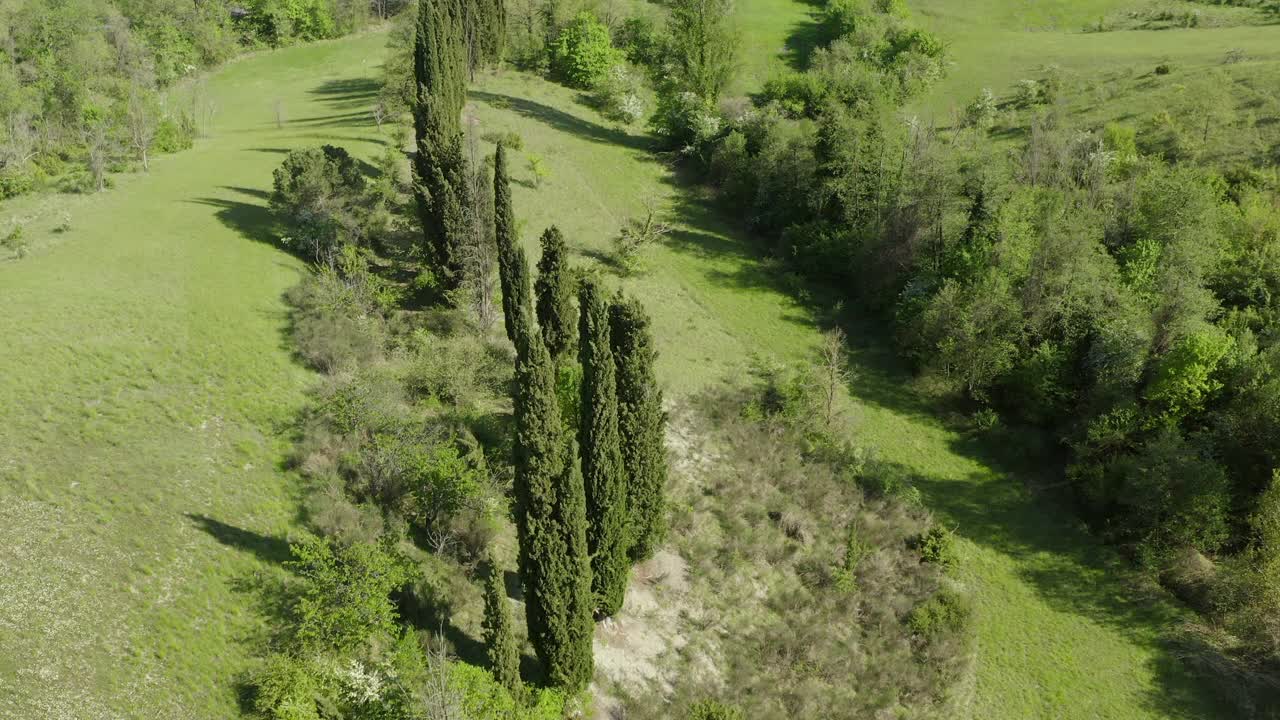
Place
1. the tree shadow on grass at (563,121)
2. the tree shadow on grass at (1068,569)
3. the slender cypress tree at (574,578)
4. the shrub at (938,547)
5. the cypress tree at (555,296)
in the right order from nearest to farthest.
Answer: the slender cypress tree at (574,578) → the tree shadow on grass at (1068,569) → the cypress tree at (555,296) → the shrub at (938,547) → the tree shadow on grass at (563,121)

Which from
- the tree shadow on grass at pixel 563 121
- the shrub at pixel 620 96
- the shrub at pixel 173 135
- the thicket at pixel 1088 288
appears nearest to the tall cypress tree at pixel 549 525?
the thicket at pixel 1088 288

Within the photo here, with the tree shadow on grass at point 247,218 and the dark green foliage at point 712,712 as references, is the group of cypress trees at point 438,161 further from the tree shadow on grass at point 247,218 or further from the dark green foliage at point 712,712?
the dark green foliage at point 712,712

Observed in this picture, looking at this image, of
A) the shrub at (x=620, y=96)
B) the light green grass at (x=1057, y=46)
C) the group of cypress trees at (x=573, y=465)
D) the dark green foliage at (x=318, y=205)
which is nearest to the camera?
the group of cypress trees at (x=573, y=465)

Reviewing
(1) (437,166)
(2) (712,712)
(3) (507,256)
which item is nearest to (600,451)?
(2) (712,712)

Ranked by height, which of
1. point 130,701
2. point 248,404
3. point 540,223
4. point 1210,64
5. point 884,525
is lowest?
point 884,525

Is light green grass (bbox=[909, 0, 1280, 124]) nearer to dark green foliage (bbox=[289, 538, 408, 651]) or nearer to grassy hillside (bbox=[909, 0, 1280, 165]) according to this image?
grassy hillside (bbox=[909, 0, 1280, 165])

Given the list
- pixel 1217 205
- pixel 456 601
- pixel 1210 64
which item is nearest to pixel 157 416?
pixel 456 601

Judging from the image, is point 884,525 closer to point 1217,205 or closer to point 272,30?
point 1217,205
